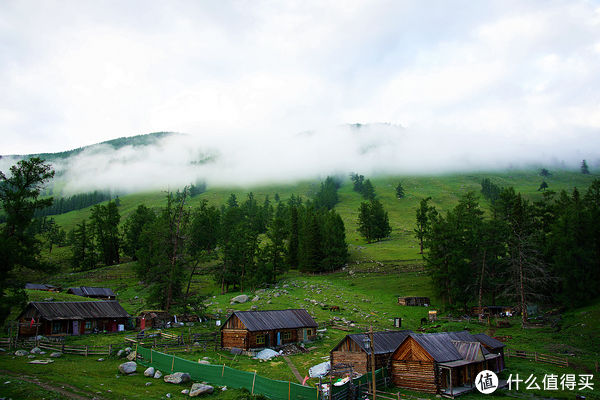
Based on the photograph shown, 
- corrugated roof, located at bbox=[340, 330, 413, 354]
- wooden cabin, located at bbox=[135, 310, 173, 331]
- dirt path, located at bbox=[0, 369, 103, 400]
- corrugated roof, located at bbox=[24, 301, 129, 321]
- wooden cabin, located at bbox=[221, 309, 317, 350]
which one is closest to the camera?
dirt path, located at bbox=[0, 369, 103, 400]

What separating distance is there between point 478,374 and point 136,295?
62.3 m

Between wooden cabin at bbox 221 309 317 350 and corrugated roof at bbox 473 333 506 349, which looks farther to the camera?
wooden cabin at bbox 221 309 317 350

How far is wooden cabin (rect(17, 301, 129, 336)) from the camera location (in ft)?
137

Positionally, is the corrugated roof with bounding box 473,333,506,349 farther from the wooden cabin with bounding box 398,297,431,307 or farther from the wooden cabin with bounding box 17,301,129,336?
the wooden cabin with bounding box 17,301,129,336

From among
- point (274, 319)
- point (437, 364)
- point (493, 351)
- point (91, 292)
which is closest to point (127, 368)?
point (274, 319)

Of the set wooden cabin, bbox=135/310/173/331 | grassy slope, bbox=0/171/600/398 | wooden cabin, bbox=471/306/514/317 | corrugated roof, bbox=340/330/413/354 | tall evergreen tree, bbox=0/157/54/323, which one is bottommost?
wooden cabin, bbox=471/306/514/317

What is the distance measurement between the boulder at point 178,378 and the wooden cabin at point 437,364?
59.9 ft

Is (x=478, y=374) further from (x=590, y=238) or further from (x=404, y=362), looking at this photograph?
(x=590, y=238)

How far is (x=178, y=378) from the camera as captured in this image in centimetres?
2639

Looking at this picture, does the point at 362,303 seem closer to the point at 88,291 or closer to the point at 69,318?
the point at 69,318

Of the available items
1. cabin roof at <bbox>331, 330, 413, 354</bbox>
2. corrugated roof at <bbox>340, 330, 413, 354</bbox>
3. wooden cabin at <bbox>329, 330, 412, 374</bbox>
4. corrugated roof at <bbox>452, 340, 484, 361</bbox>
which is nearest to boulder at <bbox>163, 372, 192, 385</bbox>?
wooden cabin at <bbox>329, 330, 412, 374</bbox>

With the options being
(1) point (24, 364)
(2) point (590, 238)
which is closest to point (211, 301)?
(1) point (24, 364)

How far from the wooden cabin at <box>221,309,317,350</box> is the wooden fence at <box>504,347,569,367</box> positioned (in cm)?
2300

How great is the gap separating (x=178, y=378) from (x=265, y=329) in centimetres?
1691
